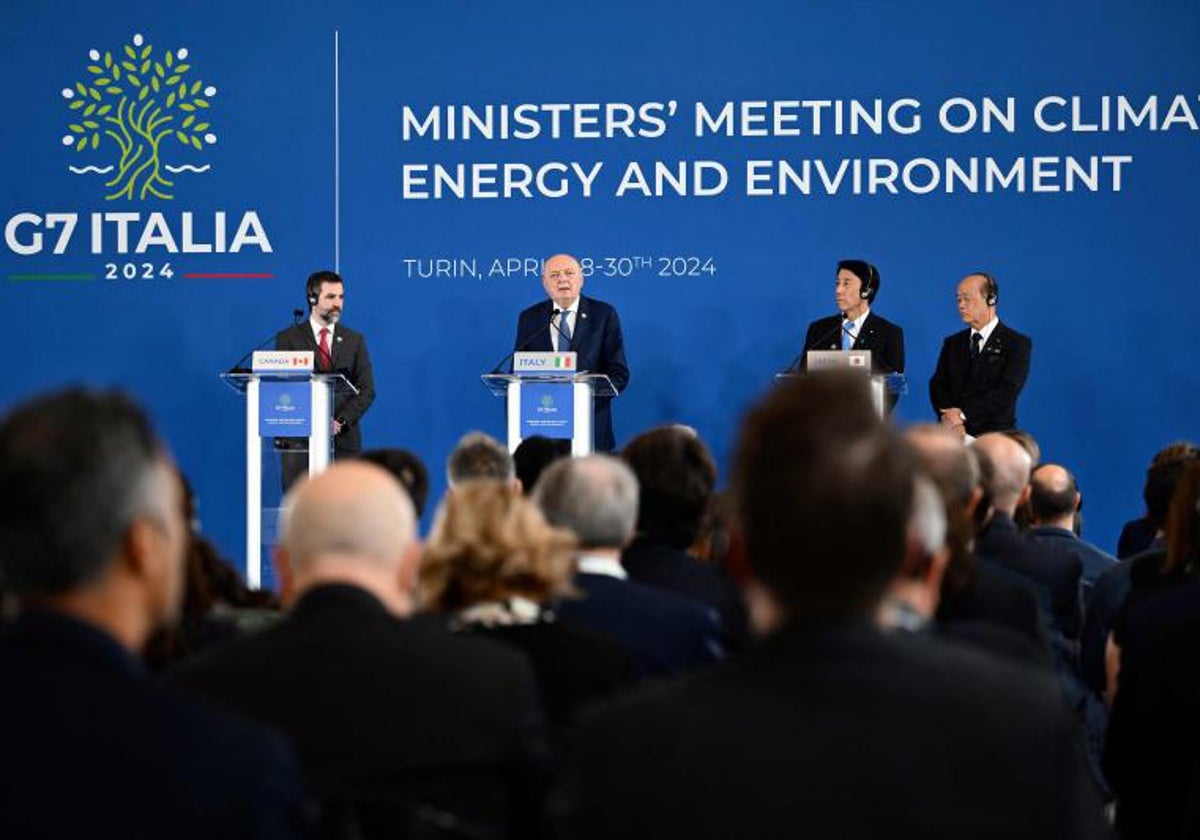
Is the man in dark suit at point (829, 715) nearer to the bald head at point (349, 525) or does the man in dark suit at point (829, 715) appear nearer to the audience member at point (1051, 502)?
the bald head at point (349, 525)

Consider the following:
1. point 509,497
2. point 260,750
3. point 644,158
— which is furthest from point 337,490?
point 644,158

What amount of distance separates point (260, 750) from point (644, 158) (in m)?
8.72

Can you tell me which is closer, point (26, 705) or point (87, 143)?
point (26, 705)

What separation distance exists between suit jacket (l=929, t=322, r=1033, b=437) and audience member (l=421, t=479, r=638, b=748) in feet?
20.1

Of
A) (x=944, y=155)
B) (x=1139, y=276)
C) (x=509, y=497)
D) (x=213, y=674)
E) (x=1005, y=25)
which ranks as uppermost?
(x=1005, y=25)

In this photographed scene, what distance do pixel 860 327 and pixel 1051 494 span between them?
3791mm

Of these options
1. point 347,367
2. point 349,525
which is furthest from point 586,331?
point 349,525

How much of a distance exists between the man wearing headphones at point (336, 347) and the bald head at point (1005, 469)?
4625mm

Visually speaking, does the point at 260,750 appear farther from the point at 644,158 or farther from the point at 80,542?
the point at 644,158

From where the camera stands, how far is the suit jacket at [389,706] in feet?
6.57

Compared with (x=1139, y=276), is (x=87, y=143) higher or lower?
higher

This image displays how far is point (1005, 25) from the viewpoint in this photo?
32.1ft

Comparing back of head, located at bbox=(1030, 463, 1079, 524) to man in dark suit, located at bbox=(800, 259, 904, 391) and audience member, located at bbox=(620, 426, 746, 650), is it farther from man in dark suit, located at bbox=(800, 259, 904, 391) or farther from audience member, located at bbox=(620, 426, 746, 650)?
man in dark suit, located at bbox=(800, 259, 904, 391)

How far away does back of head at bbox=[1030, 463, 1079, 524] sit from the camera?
15.9 ft
